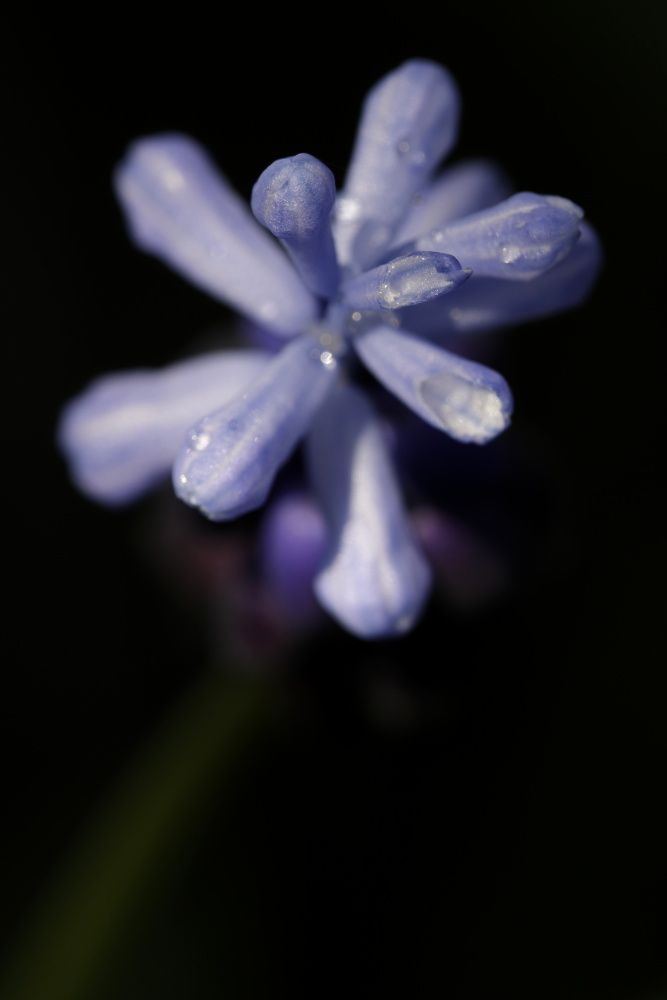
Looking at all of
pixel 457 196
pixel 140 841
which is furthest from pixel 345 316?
pixel 140 841

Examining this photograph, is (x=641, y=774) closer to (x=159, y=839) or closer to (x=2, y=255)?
(x=159, y=839)

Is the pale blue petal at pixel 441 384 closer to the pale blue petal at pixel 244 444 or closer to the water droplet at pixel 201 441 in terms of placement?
the pale blue petal at pixel 244 444

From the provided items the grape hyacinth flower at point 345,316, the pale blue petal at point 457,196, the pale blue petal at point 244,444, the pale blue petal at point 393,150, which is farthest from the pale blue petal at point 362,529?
the pale blue petal at point 457,196

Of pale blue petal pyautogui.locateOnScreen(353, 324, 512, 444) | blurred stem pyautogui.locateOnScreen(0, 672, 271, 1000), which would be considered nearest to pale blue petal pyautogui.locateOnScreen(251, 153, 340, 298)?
pale blue petal pyautogui.locateOnScreen(353, 324, 512, 444)

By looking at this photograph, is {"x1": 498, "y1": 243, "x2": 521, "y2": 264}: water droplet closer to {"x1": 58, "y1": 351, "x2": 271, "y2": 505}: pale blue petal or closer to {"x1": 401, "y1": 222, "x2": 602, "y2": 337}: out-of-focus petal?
{"x1": 401, "y1": 222, "x2": 602, "y2": 337}: out-of-focus petal

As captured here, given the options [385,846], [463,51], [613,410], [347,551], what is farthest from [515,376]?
[347,551]

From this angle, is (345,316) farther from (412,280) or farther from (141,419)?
(141,419)

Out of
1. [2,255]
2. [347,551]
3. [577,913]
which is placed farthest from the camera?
[2,255]
